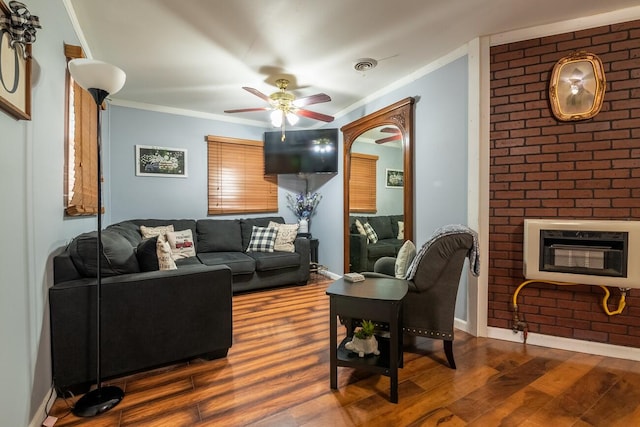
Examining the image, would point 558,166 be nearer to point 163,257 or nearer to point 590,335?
point 590,335

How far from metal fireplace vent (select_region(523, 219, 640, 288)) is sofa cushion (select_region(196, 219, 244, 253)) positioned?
3.48 metres

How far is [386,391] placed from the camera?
1.73 m

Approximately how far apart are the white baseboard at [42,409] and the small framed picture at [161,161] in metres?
3.00

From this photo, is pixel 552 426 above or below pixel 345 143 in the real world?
below

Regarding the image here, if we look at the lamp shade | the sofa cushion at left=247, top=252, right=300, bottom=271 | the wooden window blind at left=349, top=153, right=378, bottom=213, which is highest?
the lamp shade

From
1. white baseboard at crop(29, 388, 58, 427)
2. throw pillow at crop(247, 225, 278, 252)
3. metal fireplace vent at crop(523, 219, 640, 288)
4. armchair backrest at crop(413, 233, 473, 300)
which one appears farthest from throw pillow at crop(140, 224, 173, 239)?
metal fireplace vent at crop(523, 219, 640, 288)

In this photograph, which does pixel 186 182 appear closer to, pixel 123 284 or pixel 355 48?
pixel 123 284

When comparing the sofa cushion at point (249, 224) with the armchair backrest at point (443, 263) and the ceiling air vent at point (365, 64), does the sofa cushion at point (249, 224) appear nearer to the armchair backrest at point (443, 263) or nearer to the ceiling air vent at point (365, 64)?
the ceiling air vent at point (365, 64)

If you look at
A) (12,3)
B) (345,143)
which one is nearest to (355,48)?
(345,143)

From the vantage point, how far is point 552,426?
4.79 ft

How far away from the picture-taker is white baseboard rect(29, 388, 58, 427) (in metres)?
1.40

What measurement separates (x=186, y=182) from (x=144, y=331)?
2.87m

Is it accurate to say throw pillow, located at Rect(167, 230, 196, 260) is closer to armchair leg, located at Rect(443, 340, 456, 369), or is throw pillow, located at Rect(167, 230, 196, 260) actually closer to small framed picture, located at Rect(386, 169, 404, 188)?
small framed picture, located at Rect(386, 169, 404, 188)

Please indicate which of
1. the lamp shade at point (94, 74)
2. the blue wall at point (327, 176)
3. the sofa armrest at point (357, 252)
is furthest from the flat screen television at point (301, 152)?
the lamp shade at point (94, 74)
